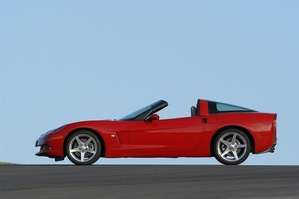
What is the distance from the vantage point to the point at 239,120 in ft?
56.4

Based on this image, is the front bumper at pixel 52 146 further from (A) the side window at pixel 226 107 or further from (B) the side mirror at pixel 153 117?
(A) the side window at pixel 226 107

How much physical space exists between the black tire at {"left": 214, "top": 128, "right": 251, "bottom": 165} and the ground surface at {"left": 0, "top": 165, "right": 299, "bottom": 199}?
54.4 inches

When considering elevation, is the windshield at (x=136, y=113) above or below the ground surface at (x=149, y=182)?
above

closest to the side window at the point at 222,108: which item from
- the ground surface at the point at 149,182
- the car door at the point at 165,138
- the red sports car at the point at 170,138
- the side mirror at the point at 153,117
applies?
the red sports car at the point at 170,138

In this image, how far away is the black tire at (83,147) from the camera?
17094mm

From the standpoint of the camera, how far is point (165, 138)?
1716 cm

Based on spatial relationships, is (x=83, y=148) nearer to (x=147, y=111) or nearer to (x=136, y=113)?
(x=136, y=113)

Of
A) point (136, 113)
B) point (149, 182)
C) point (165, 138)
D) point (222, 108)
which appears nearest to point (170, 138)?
point (165, 138)

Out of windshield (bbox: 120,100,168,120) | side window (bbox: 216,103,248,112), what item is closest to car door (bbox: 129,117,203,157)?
windshield (bbox: 120,100,168,120)

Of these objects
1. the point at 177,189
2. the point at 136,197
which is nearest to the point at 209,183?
the point at 177,189

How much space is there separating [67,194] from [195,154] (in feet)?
21.2

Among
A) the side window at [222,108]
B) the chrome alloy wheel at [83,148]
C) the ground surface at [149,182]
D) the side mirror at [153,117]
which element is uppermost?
the side window at [222,108]

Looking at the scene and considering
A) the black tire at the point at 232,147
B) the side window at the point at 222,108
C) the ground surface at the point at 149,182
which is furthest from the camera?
the side window at the point at 222,108

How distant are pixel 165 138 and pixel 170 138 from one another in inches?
3.8
